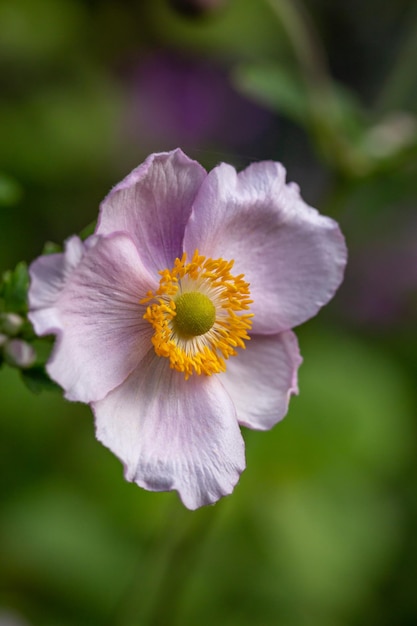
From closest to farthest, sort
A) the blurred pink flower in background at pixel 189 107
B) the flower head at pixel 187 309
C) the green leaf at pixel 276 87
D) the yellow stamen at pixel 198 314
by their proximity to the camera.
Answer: the flower head at pixel 187 309 → the yellow stamen at pixel 198 314 → the green leaf at pixel 276 87 → the blurred pink flower in background at pixel 189 107

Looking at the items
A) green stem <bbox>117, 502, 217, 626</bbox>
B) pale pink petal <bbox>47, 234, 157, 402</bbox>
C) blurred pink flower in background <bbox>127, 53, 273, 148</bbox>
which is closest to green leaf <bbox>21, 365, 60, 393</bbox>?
pale pink petal <bbox>47, 234, 157, 402</bbox>

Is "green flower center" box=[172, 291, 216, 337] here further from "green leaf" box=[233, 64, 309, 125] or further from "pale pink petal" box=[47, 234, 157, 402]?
"green leaf" box=[233, 64, 309, 125]

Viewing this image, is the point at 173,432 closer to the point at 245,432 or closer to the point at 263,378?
the point at 263,378

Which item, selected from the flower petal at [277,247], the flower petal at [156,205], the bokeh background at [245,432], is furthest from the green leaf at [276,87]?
the flower petal at [156,205]

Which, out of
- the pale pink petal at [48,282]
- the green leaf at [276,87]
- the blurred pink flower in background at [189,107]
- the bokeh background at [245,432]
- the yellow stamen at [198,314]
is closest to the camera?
the pale pink petal at [48,282]

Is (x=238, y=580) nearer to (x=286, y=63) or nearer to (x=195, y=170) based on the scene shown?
(x=195, y=170)

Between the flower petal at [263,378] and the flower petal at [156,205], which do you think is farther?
the flower petal at [263,378]

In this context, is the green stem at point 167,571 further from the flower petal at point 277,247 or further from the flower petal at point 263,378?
the flower petal at point 277,247
